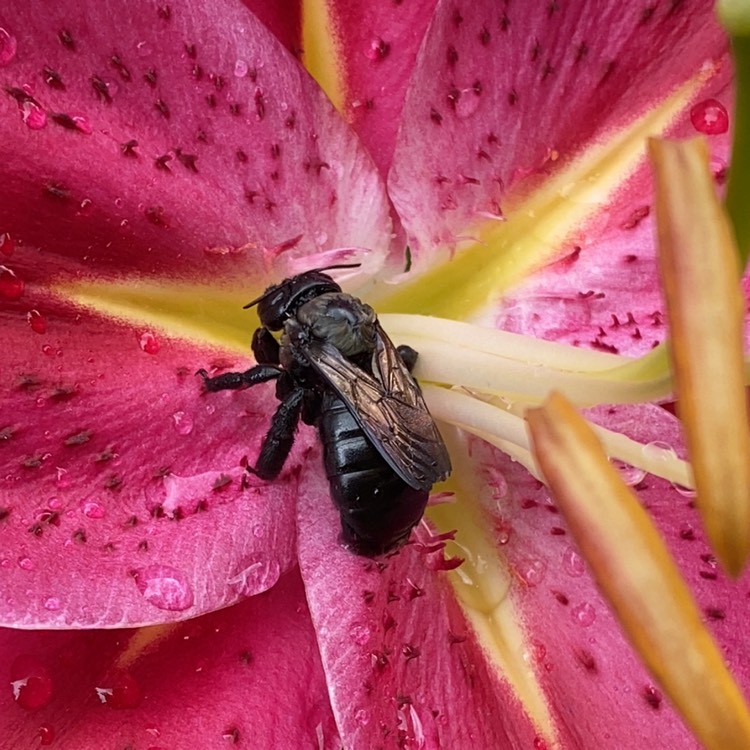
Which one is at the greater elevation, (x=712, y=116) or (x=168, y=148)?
(x=712, y=116)

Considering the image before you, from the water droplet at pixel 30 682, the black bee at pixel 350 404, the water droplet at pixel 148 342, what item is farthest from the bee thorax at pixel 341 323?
the water droplet at pixel 30 682

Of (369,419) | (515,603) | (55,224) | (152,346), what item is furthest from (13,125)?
(515,603)

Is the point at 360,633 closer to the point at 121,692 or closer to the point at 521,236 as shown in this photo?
the point at 121,692

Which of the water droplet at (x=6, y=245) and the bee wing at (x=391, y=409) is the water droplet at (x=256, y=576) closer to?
the bee wing at (x=391, y=409)

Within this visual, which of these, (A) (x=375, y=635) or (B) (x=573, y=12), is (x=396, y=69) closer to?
(B) (x=573, y=12)

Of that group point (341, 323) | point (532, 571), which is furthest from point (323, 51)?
point (532, 571)

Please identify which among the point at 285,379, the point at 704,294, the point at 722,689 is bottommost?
the point at 285,379
